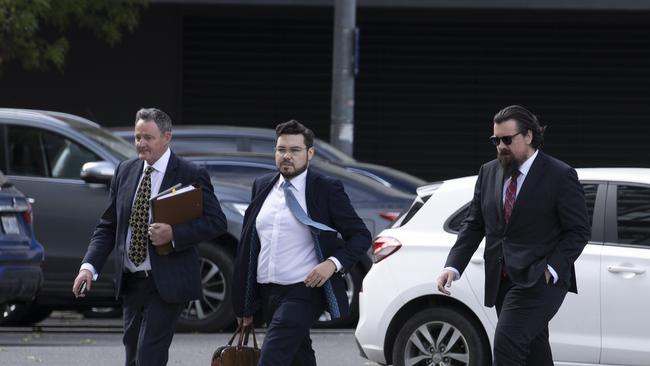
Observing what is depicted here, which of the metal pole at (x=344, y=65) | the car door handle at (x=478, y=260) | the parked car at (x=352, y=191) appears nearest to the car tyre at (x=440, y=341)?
the car door handle at (x=478, y=260)

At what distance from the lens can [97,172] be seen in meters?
11.4

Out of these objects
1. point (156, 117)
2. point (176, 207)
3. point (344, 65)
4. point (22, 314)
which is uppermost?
point (344, 65)

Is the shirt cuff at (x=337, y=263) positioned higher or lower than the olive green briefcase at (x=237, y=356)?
higher

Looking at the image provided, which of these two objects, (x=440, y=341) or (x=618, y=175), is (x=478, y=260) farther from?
(x=618, y=175)

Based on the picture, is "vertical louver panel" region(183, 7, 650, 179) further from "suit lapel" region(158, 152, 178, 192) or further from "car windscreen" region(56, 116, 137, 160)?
"suit lapel" region(158, 152, 178, 192)

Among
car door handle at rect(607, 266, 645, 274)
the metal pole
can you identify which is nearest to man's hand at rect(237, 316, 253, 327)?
car door handle at rect(607, 266, 645, 274)

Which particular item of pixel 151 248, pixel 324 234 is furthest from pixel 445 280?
pixel 151 248

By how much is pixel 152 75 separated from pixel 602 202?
15314 millimetres

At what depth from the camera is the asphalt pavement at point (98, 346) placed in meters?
10.2

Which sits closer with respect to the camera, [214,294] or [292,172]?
[292,172]

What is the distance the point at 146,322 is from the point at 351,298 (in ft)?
17.2

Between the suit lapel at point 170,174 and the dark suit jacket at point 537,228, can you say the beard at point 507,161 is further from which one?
the suit lapel at point 170,174

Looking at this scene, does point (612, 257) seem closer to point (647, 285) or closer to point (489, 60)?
point (647, 285)

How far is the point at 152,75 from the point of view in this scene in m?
23.1
